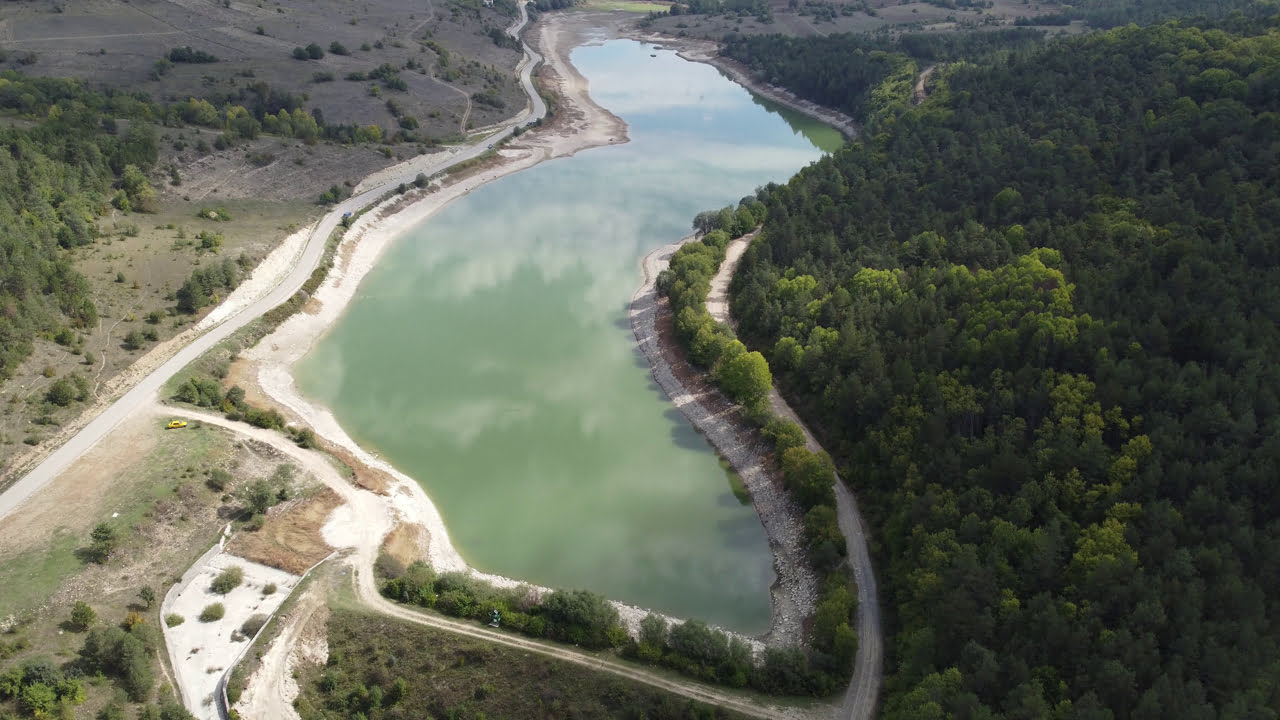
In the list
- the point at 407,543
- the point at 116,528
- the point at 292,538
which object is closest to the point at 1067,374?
the point at 407,543

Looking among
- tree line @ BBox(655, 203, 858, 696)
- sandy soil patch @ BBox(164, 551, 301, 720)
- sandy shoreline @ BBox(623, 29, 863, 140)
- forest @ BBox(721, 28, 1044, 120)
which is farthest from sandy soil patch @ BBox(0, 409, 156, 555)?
forest @ BBox(721, 28, 1044, 120)

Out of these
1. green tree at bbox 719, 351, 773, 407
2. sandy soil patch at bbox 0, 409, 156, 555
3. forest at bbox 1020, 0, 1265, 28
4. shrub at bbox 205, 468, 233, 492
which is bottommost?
shrub at bbox 205, 468, 233, 492

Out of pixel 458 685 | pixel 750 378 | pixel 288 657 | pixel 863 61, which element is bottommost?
pixel 288 657

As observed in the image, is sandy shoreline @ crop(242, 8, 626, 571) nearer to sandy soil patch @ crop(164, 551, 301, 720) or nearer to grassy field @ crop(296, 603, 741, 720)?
grassy field @ crop(296, 603, 741, 720)

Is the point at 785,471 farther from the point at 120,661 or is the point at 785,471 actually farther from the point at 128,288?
the point at 128,288

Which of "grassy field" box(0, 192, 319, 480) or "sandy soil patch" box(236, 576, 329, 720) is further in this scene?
"grassy field" box(0, 192, 319, 480)

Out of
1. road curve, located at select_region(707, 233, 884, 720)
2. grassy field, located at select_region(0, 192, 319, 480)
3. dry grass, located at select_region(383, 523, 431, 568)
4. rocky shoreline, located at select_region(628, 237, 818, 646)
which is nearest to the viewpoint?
road curve, located at select_region(707, 233, 884, 720)

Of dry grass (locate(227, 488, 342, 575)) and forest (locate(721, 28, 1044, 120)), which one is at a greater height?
forest (locate(721, 28, 1044, 120))
